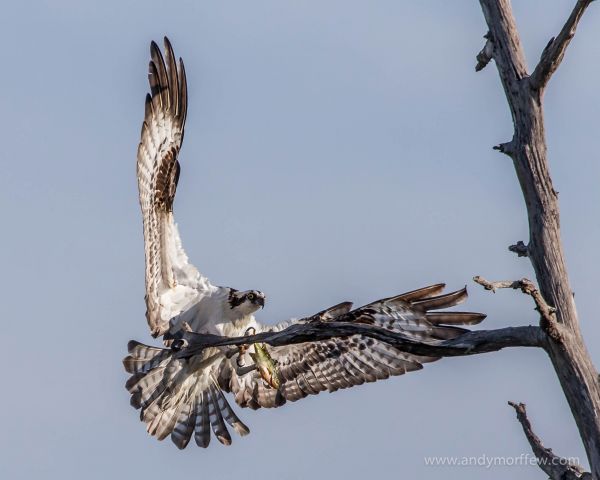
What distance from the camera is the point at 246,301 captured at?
996 cm

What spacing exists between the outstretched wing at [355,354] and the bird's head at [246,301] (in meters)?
0.21

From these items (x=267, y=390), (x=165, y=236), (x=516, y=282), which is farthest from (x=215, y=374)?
(x=516, y=282)

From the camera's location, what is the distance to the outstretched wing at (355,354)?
28.7ft

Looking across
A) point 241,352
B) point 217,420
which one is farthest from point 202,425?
point 241,352

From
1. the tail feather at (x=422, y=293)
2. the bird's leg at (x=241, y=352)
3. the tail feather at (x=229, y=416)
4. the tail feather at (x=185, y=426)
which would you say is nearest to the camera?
the tail feather at (x=422, y=293)

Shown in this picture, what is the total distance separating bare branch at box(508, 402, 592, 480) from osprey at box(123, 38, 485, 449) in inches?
98.0

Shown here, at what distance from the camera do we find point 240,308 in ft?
32.9

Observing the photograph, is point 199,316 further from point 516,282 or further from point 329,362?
point 516,282

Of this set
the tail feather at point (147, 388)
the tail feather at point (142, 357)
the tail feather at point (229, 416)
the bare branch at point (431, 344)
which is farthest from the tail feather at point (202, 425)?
the bare branch at point (431, 344)

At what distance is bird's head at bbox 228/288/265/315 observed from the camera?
9.95 m

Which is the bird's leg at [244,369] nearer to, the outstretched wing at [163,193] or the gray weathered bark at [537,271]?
the outstretched wing at [163,193]

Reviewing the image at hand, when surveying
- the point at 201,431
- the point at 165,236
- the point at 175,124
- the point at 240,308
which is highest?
the point at 175,124

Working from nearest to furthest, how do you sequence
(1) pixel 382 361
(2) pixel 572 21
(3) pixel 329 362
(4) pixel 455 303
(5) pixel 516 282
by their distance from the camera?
(5) pixel 516 282 < (2) pixel 572 21 < (4) pixel 455 303 < (1) pixel 382 361 < (3) pixel 329 362

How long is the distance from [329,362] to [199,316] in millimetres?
1163
